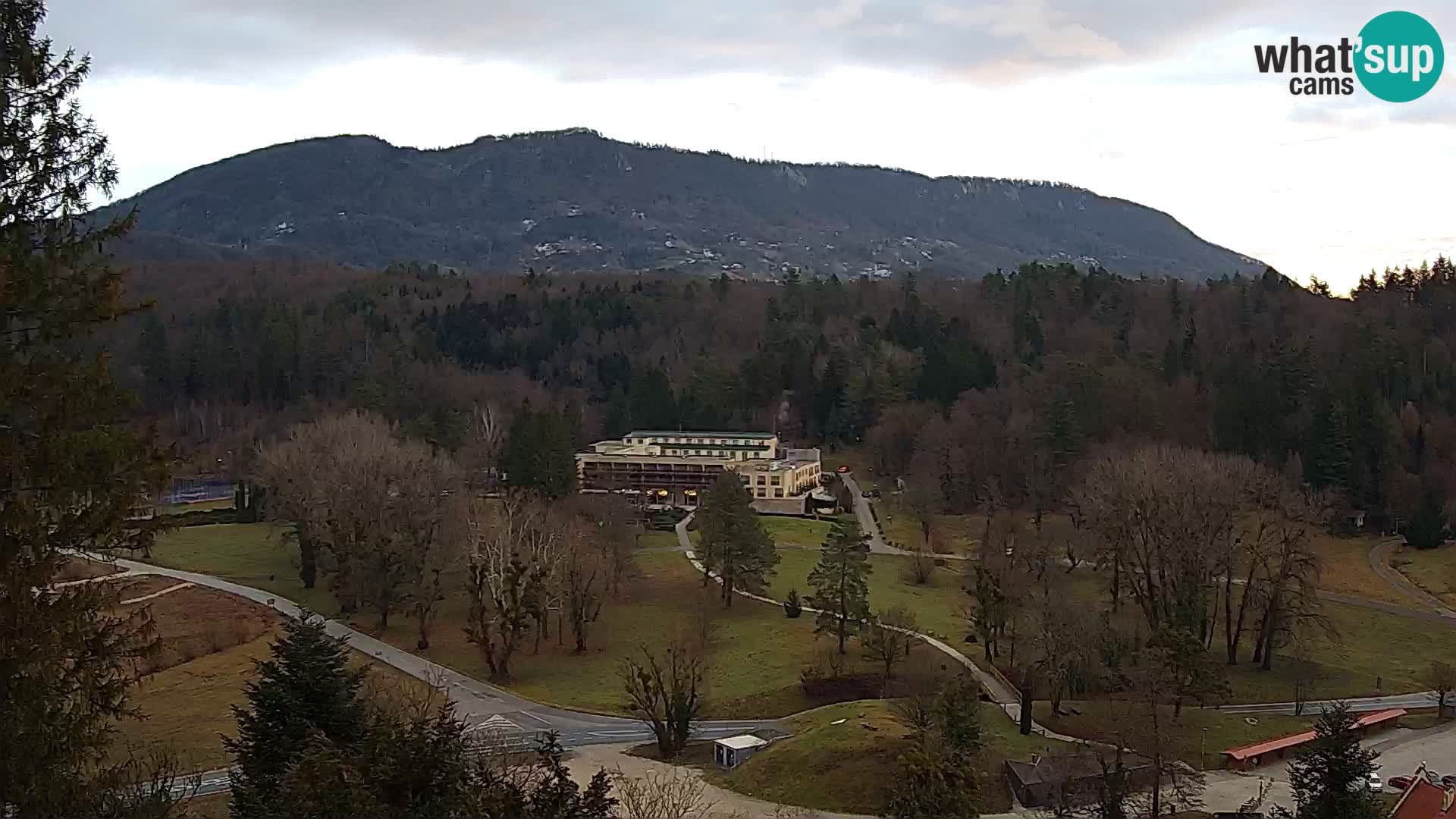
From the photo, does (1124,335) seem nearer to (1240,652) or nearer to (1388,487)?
(1388,487)

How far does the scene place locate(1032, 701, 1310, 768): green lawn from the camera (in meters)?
23.9

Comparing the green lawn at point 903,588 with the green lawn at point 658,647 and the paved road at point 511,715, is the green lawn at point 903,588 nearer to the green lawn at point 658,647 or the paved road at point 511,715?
the green lawn at point 658,647

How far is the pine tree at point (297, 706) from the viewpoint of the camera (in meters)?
16.4

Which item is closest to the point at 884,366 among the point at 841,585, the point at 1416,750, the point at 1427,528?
the point at 1427,528

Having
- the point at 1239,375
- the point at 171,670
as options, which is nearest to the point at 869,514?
the point at 1239,375

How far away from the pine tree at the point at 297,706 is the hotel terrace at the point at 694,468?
34.8 metres

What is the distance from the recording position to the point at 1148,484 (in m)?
33.6

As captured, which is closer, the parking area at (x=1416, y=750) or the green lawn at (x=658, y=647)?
the parking area at (x=1416, y=750)

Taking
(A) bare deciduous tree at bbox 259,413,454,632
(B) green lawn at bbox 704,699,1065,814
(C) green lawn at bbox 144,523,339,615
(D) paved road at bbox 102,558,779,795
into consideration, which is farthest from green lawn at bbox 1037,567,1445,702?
(C) green lawn at bbox 144,523,339,615

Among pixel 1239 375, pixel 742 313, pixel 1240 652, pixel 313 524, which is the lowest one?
pixel 1240 652

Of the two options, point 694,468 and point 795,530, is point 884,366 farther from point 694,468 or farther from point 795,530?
point 795,530

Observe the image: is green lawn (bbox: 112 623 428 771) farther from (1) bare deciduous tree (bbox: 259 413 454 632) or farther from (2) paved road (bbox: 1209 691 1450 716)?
(2) paved road (bbox: 1209 691 1450 716)

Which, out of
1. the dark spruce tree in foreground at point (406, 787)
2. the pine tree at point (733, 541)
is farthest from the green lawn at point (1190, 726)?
the dark spruce tree in foreground at point (406, 787)

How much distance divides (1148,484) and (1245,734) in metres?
9.40
